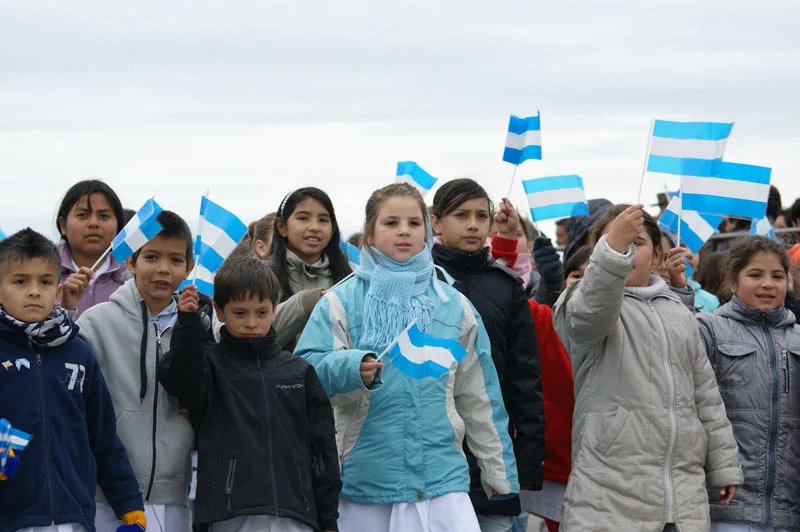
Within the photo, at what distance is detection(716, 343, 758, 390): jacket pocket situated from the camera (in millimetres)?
5996

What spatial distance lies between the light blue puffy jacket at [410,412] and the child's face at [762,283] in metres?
1.62

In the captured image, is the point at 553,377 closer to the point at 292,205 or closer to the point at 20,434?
the point at 292,205

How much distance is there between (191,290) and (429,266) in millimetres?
1168

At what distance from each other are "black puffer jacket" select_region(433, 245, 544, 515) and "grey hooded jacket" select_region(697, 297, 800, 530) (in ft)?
3.27

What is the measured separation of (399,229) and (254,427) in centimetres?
113

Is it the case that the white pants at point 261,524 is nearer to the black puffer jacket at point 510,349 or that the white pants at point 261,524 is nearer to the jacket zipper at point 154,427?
the jacket zipper at point 154,427

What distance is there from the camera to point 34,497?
4547 millimetres

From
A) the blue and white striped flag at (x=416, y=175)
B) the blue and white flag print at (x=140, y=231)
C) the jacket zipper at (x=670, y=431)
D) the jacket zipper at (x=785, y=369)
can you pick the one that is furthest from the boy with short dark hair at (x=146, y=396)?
the jacket zipper at (x=785, y=369)

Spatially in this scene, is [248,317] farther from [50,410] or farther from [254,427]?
[50,410]

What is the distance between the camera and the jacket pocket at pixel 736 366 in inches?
236

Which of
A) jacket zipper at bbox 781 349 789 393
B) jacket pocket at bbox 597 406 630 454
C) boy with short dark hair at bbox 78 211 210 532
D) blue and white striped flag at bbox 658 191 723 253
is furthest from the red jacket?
boy with short dark hair at bbox 78 211 210 532

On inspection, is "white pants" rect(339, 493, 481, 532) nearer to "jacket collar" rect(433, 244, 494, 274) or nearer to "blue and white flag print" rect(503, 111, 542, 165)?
"jacket collar" rect(433, 244, 494, 274)

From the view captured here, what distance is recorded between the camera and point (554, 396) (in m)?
6.30

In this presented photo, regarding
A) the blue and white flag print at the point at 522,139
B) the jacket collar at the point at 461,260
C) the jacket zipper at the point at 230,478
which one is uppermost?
the blue and white flag print at the point at 522,139
